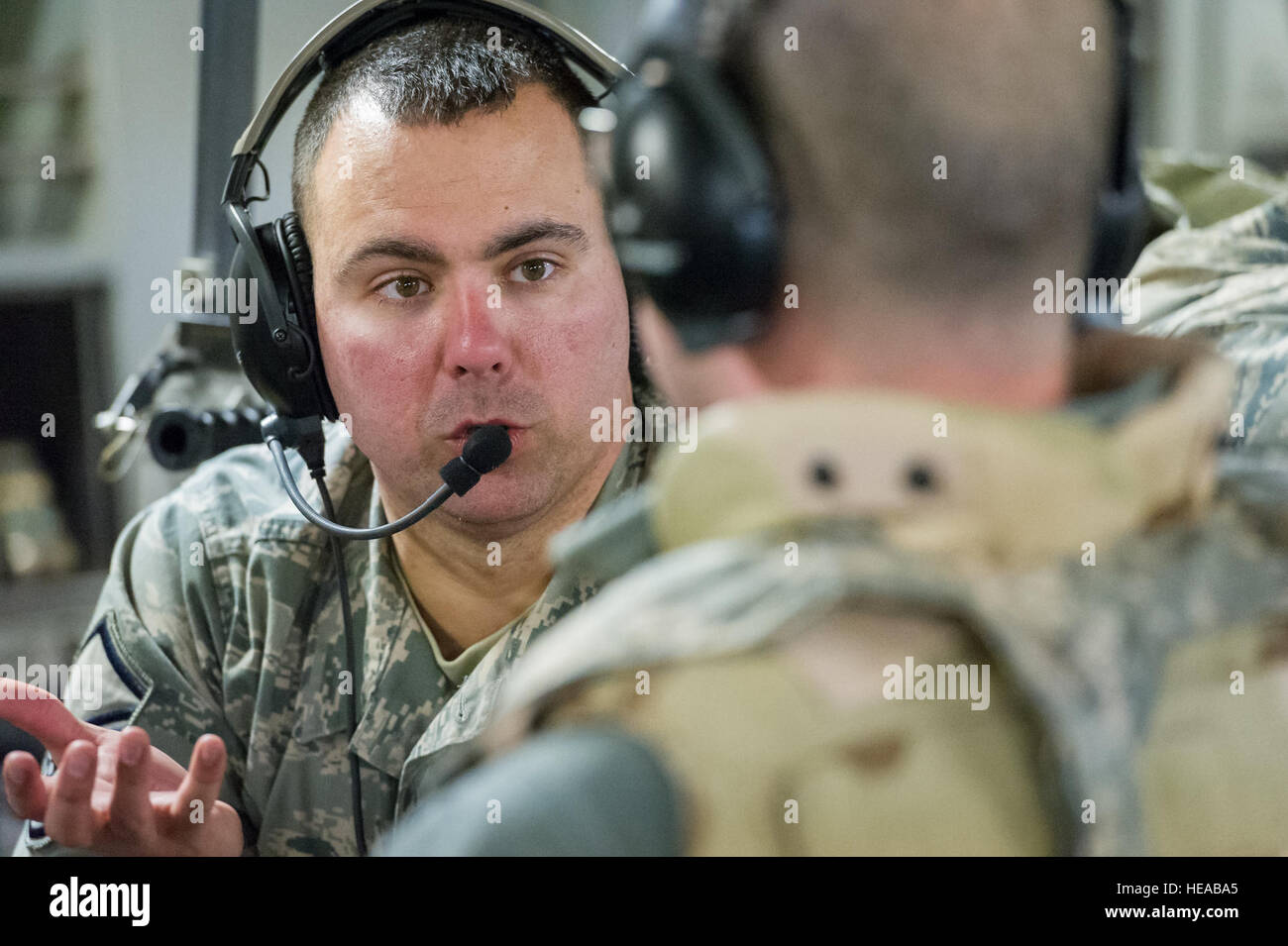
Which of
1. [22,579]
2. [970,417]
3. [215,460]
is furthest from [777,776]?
[22,579]

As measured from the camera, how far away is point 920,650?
451 mm

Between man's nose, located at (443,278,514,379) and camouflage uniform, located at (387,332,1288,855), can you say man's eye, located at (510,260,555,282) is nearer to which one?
man's nose, located at (443,278,514,379)

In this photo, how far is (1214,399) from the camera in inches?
19.3

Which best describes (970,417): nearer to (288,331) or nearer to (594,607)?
(594,607)

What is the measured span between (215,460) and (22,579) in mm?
1373

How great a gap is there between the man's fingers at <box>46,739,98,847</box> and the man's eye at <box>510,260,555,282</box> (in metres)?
0.45

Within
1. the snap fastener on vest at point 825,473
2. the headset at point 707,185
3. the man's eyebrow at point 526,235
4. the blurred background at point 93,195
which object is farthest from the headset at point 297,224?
the blurred background at point 93,195

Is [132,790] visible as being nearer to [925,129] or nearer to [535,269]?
[535,269]

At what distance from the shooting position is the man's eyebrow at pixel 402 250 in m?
0.95

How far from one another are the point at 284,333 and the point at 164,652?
1.07 ft

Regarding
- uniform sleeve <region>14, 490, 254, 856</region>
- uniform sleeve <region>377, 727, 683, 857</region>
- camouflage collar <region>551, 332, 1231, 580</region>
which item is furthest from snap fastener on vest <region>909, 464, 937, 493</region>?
uniform sleeve <region>14, 490, 254, 856</region>

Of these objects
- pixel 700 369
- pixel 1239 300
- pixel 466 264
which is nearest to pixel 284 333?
pixel 466 264

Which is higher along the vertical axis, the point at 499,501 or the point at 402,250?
the point at 402,250

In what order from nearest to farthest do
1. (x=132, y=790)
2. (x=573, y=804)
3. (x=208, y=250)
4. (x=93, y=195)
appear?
(x=573, y=804) < (x=132, y=790) < (x=208, y=250) < (x=93, y=195)
